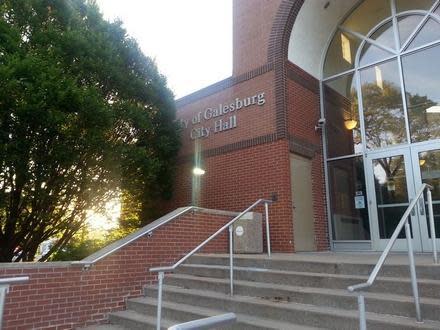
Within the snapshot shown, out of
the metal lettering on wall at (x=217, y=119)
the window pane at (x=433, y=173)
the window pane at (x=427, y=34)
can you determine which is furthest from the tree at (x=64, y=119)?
the window pane at (x=427, y=34)

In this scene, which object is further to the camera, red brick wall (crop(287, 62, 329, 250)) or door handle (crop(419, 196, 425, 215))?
→ red brick wall (crop(287, 62, 329, 250))

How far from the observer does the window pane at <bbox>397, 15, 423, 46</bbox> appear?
9.49 m

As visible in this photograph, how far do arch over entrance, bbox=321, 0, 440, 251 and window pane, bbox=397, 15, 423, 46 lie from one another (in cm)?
2

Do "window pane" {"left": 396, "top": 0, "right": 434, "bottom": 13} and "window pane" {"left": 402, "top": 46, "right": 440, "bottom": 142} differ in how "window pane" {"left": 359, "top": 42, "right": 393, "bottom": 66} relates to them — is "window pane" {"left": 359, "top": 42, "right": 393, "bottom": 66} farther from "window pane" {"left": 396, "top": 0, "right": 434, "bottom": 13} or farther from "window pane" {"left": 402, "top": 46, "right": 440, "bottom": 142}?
"window pane" {"left": 396, "top": 0, "right": 434, "bottom": 13}

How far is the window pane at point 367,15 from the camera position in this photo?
10164 mm

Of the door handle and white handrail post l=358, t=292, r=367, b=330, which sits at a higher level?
the door handle

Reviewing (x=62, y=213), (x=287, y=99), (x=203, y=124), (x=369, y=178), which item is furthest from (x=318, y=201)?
(x=62, y=213)

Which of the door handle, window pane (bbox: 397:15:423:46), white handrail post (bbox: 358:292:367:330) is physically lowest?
white handrail post (bbox: 358:292:367:330)

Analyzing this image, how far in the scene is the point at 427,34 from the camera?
9.20 m

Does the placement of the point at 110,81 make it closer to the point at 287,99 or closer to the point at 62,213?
the point at 62,213

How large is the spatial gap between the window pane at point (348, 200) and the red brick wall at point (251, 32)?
339 centimetres

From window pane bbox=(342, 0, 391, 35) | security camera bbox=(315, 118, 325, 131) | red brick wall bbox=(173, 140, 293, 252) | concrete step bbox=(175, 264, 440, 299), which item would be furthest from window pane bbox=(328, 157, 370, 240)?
concrete step bbox=(175, 264, 440, 299)

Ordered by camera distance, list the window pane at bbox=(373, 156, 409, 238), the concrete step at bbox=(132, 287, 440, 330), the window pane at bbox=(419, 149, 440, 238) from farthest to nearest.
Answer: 1. the window pane at bbox=(373, 156, 409, 238)
2. the window pane at bbox=(419, 149, 440, 238)
3. the concrete step at bbox=(132, 287, 440, 330)

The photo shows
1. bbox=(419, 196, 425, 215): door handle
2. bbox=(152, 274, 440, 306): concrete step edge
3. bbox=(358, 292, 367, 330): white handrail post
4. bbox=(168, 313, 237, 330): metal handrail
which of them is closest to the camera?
bbox=(168, 313, 237, 330): metal handrail
